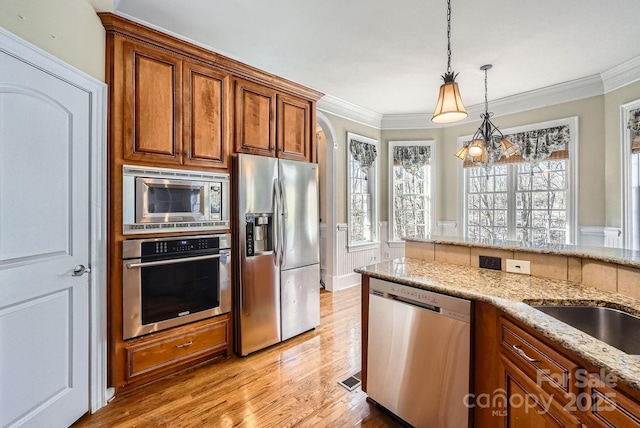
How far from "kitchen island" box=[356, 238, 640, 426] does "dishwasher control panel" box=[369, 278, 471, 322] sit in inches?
1.2

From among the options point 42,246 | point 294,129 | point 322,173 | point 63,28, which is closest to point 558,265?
point 294,129

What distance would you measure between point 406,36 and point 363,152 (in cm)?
226

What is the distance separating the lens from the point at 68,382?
68.7 inches

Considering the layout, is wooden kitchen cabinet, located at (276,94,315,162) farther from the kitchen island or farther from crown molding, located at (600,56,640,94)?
crown molding, located at (600,56,640,94)

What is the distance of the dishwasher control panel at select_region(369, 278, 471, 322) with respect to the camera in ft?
4.70

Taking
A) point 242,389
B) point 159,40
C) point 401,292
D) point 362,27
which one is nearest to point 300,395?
point 242,389

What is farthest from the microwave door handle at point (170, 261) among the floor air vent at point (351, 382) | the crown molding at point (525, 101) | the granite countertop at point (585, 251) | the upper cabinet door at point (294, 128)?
the crown molding at point (525, 101)

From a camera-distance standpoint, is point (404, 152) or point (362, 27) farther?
point (404, 152)

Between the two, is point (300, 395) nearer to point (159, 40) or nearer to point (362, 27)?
point (159, 40)

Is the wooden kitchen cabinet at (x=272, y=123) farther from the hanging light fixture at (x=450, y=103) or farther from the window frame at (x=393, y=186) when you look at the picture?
the window frame at (x=393, y=186)

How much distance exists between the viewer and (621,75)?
3.30 metres

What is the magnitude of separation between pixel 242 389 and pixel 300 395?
0.43 metres

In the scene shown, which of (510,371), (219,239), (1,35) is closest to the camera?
(510,371)

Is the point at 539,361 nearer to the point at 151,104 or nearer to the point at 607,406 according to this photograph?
the point at 607,406
